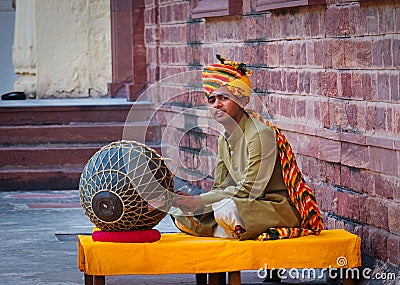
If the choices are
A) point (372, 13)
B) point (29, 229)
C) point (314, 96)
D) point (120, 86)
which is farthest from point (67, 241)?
point (120, 86)

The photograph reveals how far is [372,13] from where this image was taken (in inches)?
245

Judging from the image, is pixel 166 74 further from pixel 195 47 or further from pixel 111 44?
pixel 111 44

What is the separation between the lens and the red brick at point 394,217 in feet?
19.7

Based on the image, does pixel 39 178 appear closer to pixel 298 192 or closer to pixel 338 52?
pixel 338 52

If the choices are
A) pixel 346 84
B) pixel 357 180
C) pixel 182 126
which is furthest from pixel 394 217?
pixel 182 126

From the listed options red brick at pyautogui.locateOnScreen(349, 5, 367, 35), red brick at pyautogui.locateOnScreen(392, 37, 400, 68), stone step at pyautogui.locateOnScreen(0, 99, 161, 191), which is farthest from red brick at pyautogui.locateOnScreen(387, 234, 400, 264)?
stone step at pyautogui.locateOnScreen(0, 99, 161, 191)

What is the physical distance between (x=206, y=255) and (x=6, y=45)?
472 inches

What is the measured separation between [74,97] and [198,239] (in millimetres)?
8157

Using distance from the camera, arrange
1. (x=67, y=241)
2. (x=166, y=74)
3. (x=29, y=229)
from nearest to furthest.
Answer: (x=67, y=241) → (x=29, y=229) → (x=166, y=74)

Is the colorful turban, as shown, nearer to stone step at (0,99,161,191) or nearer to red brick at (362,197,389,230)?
red brick at (362,197,389,230)

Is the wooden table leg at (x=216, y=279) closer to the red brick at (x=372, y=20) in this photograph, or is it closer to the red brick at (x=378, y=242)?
the red brick at (x=378, y=242)

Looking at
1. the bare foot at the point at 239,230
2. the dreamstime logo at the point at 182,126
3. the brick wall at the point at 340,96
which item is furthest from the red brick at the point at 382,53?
the dreamstime logo at the point at 182,126
